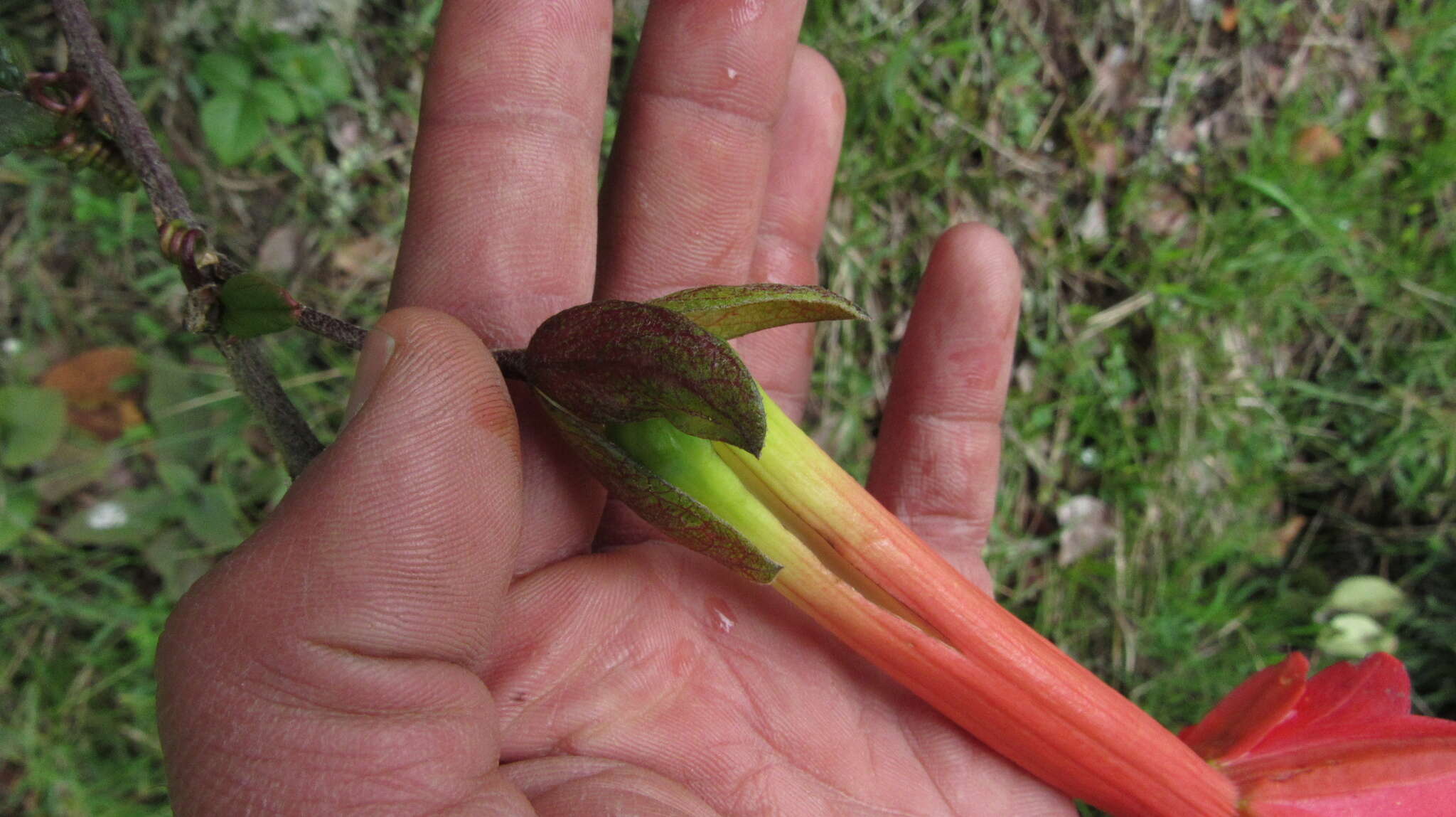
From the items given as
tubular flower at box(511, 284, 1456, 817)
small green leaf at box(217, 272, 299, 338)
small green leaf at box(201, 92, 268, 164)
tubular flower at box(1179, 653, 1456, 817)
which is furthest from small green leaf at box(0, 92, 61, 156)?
tubular flower at box(1179, 653, 1456, 817)

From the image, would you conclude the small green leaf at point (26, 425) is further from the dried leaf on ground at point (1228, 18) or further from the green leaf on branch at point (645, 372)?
the dried leaf on ground at point (1228, 18)

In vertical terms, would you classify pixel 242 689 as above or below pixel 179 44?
below

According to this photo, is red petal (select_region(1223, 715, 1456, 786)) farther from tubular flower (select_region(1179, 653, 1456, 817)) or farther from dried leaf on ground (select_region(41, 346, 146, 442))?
dried leaf on ground (select_region(41, 346, 146, 442))

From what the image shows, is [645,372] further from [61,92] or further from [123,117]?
[61,92]

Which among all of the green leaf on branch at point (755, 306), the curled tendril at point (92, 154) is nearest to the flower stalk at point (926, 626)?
the green leaf on branch at point (755, 306)

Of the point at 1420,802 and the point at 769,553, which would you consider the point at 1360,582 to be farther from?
the point at 769,553

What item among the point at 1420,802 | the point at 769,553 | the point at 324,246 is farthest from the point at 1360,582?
the point at 324,246
